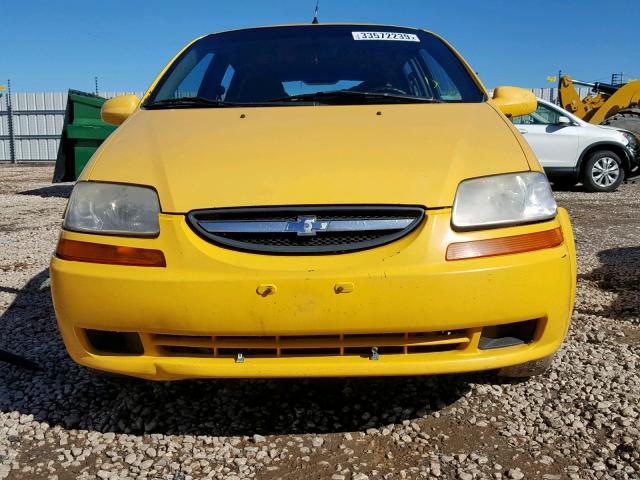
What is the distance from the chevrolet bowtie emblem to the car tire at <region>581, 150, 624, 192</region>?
401 inches

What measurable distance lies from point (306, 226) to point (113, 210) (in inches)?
25.6

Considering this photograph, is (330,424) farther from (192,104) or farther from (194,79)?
(194,79)

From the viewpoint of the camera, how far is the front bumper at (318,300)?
5.99ft

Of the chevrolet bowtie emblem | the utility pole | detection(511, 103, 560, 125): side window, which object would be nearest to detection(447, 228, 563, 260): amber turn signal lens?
the chevrolet bowtie emblem

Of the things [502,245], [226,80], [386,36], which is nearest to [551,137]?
[386,36]

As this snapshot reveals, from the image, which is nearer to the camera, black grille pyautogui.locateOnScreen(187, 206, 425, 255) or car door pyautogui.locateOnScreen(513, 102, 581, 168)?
black grille pyautogui.locateOnScreen(187, 206, 425, 255)

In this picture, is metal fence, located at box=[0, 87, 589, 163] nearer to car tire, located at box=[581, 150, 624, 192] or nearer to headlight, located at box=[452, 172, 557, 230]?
car tire, located at box=[581, 150, 624, 192]

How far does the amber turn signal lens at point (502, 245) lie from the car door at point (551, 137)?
29.9 feet

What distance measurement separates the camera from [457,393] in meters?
2.46

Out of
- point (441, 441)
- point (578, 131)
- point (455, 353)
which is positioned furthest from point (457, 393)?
point (578, 131)

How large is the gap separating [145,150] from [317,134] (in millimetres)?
620

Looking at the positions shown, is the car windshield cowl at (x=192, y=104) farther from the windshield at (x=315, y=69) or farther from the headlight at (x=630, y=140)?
the headlight at (x=630, y=140)

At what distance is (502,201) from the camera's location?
201 centimetres

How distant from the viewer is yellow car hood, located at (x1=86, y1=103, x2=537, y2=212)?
196cm
